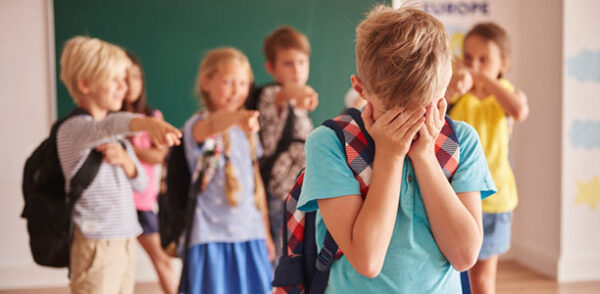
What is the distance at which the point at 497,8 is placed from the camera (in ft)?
12.2

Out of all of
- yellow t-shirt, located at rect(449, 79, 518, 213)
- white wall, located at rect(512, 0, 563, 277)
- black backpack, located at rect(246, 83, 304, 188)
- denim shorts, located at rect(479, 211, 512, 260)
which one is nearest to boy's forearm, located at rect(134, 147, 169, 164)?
black backpack, located at rect(246, 83, 304, 188)

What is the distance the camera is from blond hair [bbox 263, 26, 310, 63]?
2492 millimetres

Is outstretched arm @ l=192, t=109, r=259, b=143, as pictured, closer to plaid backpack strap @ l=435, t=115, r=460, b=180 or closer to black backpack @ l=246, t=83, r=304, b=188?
black backpack @ l=246, t=83, r=304, b=188

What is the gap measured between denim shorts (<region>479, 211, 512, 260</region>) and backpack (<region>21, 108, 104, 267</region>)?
155cm

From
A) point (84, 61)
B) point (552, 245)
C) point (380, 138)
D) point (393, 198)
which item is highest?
point (84, 61)

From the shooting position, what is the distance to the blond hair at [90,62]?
76.4 inches

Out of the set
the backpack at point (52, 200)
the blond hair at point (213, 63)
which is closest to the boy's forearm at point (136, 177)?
the backpack at point (52, 200)

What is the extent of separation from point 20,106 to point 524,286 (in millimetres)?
3201

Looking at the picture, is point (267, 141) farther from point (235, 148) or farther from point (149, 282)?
point (149, 282)

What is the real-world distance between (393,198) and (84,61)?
1.47m

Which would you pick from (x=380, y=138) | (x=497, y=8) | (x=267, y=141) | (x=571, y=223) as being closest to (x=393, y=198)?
(x=380, y=138)

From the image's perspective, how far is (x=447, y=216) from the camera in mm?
921

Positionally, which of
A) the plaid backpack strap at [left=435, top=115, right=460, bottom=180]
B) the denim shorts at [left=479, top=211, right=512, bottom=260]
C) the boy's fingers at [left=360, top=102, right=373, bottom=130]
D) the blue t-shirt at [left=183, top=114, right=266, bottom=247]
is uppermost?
the boy's fingers at [left=360, top=102, right=373, bottom=130]

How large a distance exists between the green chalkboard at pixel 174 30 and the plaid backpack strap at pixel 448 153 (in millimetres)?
1831
